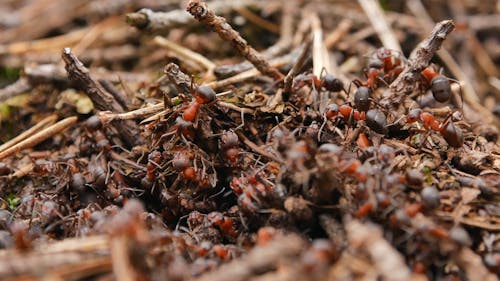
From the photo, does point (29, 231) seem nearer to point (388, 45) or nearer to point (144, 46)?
point (144, 46)

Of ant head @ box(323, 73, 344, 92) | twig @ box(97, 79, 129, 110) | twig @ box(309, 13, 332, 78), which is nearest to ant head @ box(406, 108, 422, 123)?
ant head @ box(323, 73, 344, 92)

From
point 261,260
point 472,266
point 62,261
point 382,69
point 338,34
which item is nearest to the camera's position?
point 261,260

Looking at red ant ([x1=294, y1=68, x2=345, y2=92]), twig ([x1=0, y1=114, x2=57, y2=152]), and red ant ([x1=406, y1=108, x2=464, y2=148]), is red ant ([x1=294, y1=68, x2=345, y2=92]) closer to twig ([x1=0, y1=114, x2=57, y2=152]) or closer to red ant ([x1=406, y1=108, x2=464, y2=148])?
red ant ([x1=406, y1=108, x2=464, y2=148])

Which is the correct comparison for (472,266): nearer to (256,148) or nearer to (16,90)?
(256,148)

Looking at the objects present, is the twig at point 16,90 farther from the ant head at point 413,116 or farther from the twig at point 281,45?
the ant head at point 413,116

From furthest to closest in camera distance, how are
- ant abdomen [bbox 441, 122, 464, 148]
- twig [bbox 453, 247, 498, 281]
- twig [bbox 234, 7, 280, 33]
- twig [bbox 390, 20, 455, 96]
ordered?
1. twig [bbox 234, 7, 280, 33]
2. twig [bbox 390, 20, 455, 96]
3. ant abdomen [bbox 441, 122, 464, 148]
4. twig [bbox 453, 247, 498, 281]

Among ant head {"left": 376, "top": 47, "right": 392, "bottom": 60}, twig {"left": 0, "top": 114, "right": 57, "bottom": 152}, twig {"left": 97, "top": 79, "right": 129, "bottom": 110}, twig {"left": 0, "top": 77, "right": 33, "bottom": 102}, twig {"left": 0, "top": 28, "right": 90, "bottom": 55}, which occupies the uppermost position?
ant head {"left": 376, "top": 47, "right": 392, "bottom": 60}

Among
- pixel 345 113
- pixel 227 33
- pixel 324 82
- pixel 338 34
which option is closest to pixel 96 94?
pixel 227 33
